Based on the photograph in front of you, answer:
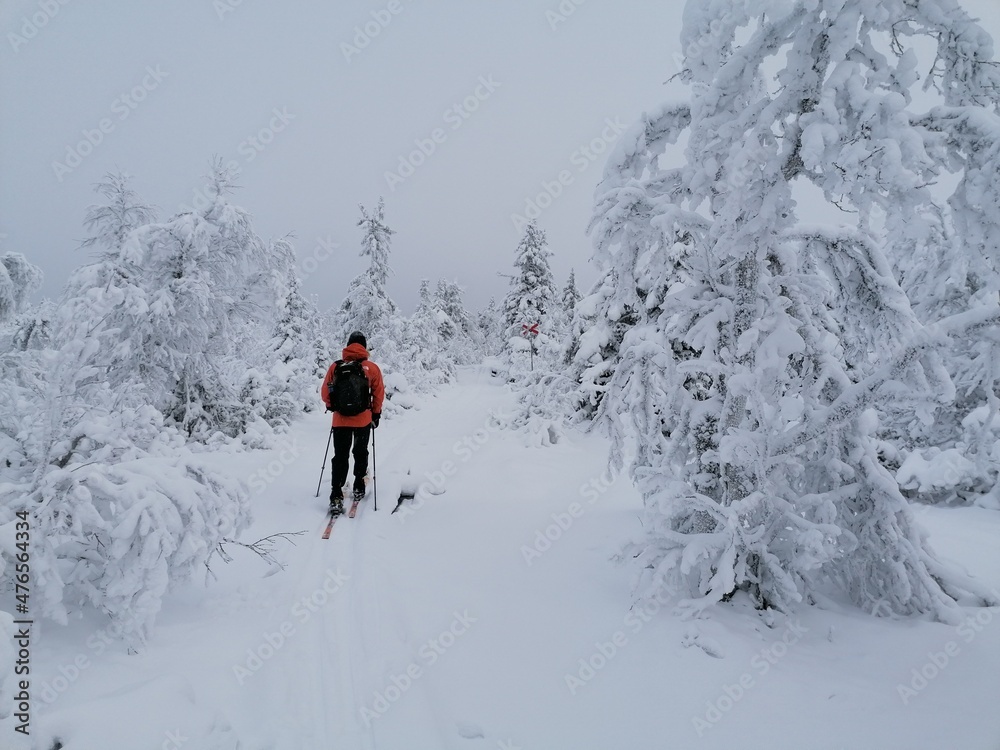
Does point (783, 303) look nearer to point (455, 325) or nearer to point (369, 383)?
point (369, 383)

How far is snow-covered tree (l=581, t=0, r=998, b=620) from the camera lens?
3.05m

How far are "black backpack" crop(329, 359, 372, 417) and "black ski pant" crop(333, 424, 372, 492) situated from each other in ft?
0.95

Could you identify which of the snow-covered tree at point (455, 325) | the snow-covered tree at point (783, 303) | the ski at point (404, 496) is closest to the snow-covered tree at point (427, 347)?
the snow-covered tree at point (455, 325)

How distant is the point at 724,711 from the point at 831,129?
393 cm

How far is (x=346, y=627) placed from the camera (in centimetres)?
381

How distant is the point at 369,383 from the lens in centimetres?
734

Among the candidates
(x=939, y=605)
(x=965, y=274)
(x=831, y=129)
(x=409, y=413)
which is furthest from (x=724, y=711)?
(x=409, y=413)

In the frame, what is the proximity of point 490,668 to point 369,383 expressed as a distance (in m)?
5.01

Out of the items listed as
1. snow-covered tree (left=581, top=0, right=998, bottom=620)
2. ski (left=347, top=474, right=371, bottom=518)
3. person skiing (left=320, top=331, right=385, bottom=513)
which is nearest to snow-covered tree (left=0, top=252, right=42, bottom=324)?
person skiing (left=320, top=331, right=385, bottom=513)

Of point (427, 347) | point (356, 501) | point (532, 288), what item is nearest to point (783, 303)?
point (356, 501)

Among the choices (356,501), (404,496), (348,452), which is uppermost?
(348,452)

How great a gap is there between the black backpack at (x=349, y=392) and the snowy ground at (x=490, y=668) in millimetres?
2262

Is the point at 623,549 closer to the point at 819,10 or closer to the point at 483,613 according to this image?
the point at 483,613

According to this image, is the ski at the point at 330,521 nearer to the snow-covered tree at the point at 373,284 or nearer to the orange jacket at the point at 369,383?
the orange jacket at the point at 369,383
